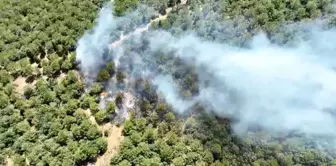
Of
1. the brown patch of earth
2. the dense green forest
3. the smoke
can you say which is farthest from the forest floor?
the smoke

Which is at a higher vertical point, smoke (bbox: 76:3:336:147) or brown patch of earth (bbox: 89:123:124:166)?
smoke (bbox: 76:3:336:147)

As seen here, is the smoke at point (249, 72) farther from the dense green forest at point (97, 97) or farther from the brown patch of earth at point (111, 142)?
the brown patch of earth at point (111, 142)

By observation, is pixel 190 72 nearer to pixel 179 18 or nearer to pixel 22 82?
pixel 179 18

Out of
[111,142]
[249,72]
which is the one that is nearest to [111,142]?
[111,142]

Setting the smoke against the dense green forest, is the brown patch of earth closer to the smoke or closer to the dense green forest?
the dense green forest

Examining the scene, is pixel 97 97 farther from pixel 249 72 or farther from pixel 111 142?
pixel 249 72
